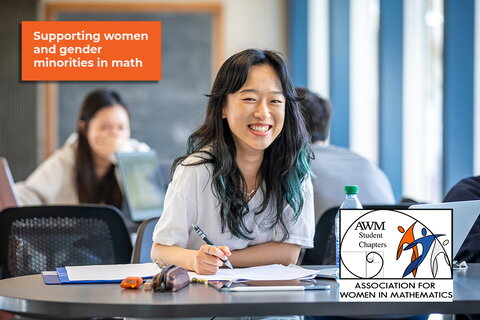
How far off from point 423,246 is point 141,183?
2.37 metres

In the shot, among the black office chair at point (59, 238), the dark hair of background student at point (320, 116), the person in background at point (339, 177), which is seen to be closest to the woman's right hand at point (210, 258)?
the black office chair at point (59, 238)

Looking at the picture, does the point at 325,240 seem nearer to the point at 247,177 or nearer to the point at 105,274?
the point at 247,177

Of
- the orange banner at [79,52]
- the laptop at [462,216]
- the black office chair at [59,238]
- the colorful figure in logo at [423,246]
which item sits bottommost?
the black office chair at [59,238]

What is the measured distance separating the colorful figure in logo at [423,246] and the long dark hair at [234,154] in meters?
0.59

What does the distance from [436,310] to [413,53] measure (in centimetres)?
392

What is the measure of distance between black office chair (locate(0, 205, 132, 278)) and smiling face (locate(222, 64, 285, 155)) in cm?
83

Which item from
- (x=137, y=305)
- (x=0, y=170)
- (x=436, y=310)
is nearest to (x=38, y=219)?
(x=0, y=170)

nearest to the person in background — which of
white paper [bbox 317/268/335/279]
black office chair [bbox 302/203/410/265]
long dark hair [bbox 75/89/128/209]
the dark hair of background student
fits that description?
the dark hair of background student

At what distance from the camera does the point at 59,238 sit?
9.46 ft

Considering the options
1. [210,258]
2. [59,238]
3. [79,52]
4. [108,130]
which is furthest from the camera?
[108,130]

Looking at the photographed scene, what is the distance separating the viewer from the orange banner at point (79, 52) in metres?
2.23

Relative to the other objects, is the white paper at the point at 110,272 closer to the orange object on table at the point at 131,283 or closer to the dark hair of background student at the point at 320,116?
the orange object on table at the point at 131,283

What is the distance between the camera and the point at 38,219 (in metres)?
2.85

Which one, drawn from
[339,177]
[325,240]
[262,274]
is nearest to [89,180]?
[339,177]
